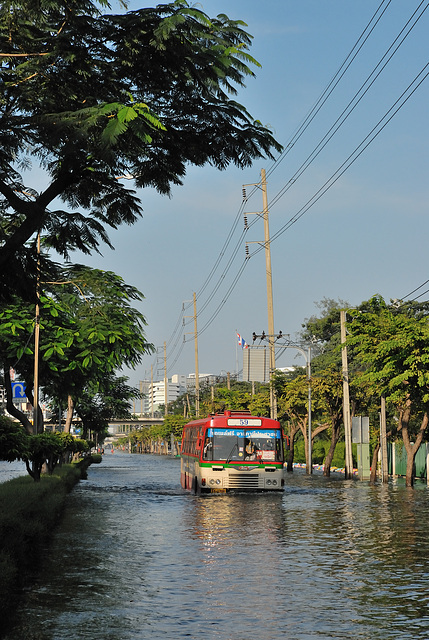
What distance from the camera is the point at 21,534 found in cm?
1345

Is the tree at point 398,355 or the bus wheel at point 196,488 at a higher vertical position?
the tree at point 398,355

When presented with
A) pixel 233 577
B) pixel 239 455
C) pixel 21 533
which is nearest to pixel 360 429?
pixel 239 455

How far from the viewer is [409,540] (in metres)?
18.7

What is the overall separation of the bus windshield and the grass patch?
11.5 meters

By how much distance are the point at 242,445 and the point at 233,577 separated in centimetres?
1939

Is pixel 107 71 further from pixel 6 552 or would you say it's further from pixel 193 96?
Result: pixel 6 552

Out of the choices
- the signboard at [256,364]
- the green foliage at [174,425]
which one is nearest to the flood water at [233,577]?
the signboard at [256,364]

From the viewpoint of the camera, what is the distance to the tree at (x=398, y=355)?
34.2m

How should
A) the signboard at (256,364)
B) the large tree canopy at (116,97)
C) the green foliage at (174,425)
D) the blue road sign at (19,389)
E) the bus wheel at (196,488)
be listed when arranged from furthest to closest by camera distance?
1. the green foliage at (174,425)
2. the signboard at (256,364)
3. the bus wheel at (196,488)
4. the blue road sign at (19,389)
5. the large tree canopy at (116,97)

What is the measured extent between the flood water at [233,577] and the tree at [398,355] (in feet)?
30.5

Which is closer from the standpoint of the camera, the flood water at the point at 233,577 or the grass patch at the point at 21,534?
the flood water at the point at 233,577

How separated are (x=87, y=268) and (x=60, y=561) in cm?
822

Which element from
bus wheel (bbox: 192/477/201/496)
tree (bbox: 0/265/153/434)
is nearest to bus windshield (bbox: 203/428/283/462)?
bus wheel (bbox: 192/477/201/496)

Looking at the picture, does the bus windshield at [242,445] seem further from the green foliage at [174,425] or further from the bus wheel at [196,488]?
the green foliage at [174,425]
